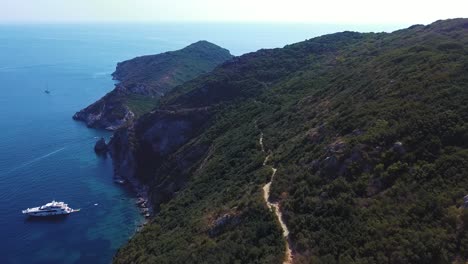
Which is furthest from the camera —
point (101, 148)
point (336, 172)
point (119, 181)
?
point (101, 148)

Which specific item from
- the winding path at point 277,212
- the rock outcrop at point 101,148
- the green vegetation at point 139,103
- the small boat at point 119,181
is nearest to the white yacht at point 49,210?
the small boat at point 119,181

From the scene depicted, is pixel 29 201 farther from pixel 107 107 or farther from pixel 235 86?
pixel 107 107

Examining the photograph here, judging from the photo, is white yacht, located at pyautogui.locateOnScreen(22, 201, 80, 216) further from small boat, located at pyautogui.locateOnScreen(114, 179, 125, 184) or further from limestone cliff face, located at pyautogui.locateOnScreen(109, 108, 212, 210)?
limestone cliff face, located at pyautogui.locateOnScreen(109, 108, 212, 210)

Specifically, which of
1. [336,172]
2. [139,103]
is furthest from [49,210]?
[139,103]

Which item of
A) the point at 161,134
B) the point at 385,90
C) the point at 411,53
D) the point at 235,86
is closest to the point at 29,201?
the point at 161,134

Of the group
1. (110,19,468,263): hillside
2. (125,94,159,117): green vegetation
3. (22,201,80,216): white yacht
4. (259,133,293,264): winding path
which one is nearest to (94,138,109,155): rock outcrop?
(125,94,159,117): green vegetation

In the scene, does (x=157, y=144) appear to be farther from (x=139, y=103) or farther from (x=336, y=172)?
(x=336, y=172)

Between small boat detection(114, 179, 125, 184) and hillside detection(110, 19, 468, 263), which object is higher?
hillside detection(110, 19, 468, 263)

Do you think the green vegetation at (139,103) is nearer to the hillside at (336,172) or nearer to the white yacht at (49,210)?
the hillside at (336,172)
